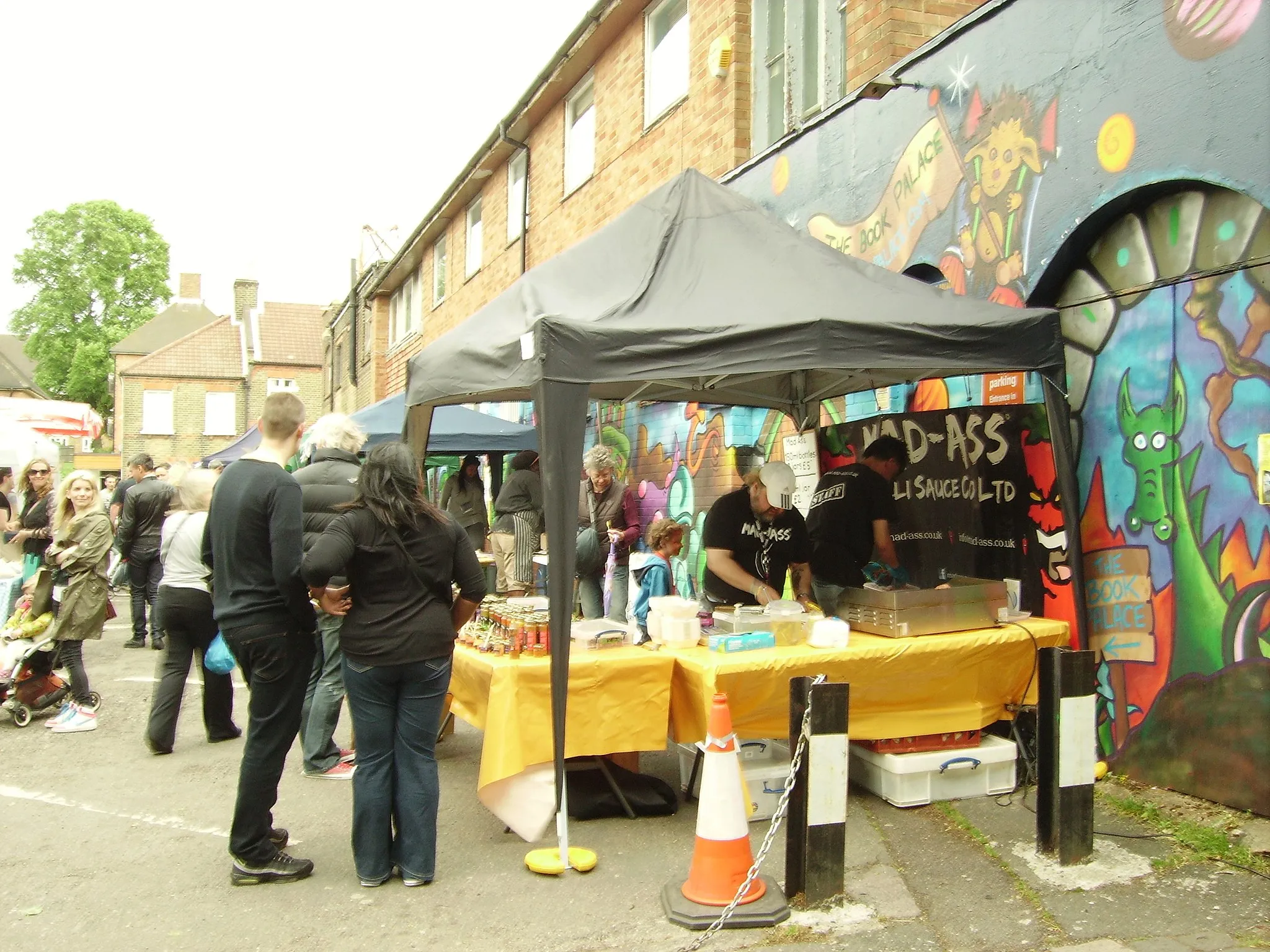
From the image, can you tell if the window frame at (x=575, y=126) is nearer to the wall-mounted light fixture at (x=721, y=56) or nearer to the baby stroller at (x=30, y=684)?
the wall-mounted light fixture at (x=721, y=56)

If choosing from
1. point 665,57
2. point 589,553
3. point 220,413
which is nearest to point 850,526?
point 589,553

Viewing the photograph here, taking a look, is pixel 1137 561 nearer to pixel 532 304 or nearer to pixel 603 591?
pixel 532 304

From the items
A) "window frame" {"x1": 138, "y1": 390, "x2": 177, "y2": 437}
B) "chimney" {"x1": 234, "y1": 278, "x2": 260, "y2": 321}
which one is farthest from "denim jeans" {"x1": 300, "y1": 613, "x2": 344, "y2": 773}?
"chimney" {"x1": 234, "y1": 278, "x2": 260, "y2": 321}

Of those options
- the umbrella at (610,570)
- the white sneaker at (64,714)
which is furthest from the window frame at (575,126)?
the white sneaker at (64,714)

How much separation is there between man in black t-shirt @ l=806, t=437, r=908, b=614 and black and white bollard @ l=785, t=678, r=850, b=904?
2.50 metres

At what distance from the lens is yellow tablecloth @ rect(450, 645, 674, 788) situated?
4648 millimetres

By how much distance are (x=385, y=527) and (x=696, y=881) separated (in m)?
1.83

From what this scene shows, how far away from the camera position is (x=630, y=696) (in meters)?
4.93

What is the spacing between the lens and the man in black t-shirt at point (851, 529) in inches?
257

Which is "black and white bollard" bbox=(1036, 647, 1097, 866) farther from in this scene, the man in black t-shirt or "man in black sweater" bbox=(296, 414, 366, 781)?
"man in black sweater" bbox=(296, 414, 366, 781)

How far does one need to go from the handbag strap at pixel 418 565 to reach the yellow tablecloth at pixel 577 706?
0.59 metres

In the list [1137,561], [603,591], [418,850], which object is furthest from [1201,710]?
[603,591]

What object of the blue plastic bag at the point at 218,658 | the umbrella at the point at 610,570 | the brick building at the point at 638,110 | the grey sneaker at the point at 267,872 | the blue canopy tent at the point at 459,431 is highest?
the brick building at the point at 638,110

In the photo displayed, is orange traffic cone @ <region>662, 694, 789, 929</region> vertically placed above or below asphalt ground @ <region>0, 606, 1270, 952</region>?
above
